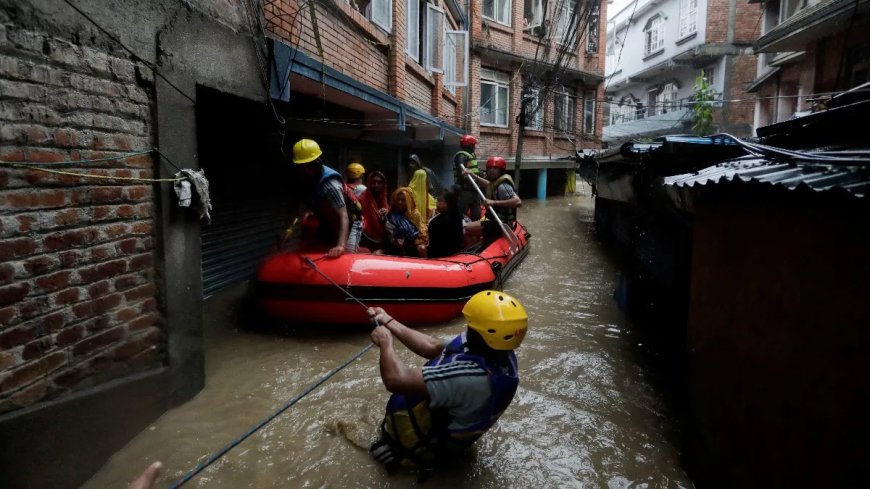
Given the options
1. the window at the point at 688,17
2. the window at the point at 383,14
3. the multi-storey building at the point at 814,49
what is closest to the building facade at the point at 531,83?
the multi-storey building at the point at 814,49

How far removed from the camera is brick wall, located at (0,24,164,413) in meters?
2.05

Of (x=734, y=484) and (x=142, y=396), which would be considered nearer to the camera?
(x=734, y=484)

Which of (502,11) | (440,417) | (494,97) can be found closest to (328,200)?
(440,417)

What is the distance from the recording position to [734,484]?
90.7 inches

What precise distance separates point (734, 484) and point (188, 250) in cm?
347

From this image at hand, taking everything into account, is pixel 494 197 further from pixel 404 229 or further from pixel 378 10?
pixel 378 10

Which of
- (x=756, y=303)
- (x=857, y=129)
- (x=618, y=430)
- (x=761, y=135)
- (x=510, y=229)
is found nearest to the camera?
(x=756, y=303)

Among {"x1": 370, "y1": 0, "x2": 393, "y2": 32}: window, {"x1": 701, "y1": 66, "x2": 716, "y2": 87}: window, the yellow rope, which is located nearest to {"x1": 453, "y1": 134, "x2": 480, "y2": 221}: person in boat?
{"x1": 370, "y1": 0, "x2": 393, "y2": 32}: window

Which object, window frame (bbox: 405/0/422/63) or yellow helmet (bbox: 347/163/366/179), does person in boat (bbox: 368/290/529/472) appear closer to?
yellow helmet (bbox: 347/163/366/179)

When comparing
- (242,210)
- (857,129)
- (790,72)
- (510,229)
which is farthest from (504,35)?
(857,129)

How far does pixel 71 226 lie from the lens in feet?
7.69

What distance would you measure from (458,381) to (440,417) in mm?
347

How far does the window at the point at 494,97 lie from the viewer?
52.7 ft

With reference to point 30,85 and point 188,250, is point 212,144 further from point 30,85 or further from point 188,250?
point 30,85
